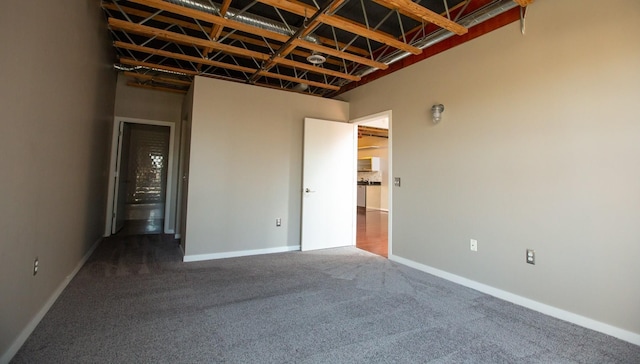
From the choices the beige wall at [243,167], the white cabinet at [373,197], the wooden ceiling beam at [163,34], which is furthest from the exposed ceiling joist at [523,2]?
the white cabinet at [373,197]

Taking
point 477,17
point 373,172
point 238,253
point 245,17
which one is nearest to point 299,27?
point 245,17

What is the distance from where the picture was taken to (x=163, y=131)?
7148mm

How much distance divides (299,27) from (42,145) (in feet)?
8.69

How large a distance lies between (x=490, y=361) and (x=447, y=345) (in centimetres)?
25

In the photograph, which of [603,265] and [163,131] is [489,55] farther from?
[163,131]

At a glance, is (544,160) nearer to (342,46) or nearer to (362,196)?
(342,46)

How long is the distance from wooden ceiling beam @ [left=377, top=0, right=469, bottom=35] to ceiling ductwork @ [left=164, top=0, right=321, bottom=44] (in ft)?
3.51

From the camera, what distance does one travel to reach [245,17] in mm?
2963

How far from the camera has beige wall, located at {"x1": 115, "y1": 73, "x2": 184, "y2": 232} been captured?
5086mm

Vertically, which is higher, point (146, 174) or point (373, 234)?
point (146, 174)

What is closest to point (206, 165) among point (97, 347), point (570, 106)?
point (97, 347)

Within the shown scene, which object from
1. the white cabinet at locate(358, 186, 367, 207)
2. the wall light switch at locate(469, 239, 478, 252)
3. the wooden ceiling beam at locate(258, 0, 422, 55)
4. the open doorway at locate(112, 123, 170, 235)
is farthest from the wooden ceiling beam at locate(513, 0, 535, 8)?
the white cabinet at locate(358, 186, 367, 207)

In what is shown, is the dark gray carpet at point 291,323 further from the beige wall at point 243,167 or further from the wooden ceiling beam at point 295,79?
the wooden ceiling beam at point 295,79

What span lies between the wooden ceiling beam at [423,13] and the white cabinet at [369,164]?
23.8ft
